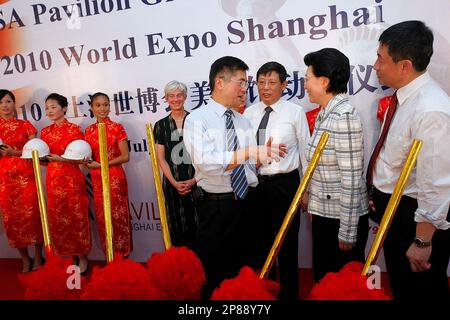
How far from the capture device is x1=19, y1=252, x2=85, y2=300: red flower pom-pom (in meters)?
0.55

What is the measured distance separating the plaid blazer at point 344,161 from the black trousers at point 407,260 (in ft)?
0.34

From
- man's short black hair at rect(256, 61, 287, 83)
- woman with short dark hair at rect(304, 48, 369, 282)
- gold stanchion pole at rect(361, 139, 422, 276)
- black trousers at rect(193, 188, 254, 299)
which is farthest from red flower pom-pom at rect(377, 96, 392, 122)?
gold stanchion pole at rect(361, 139, 422, 276)

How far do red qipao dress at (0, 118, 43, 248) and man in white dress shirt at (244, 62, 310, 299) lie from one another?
1629 mm

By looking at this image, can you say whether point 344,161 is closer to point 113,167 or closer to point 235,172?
point 235,172

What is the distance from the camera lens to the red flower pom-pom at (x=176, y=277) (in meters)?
0.59

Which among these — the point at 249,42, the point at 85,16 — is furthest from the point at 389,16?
the point at 85,16

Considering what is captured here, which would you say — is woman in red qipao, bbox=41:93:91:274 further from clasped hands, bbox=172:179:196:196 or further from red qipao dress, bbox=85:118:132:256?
clasped hands, bbox=172:179:196:196

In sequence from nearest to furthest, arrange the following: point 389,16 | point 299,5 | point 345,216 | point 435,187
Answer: point 435,187 < point 345,216 < point 389,16 < point 299,5

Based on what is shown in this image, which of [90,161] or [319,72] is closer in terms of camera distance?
[319,72]

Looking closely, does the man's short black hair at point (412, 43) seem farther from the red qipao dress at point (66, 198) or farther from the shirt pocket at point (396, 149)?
the red qipao dress at point (66, 198)

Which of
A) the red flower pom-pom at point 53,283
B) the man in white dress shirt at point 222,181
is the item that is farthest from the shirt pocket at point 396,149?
the red flower pom-pom at point 53,283

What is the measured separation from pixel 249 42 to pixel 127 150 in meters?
1.05

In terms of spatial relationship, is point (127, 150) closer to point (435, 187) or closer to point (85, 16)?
point (85, 16)

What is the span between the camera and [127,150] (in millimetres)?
2455
